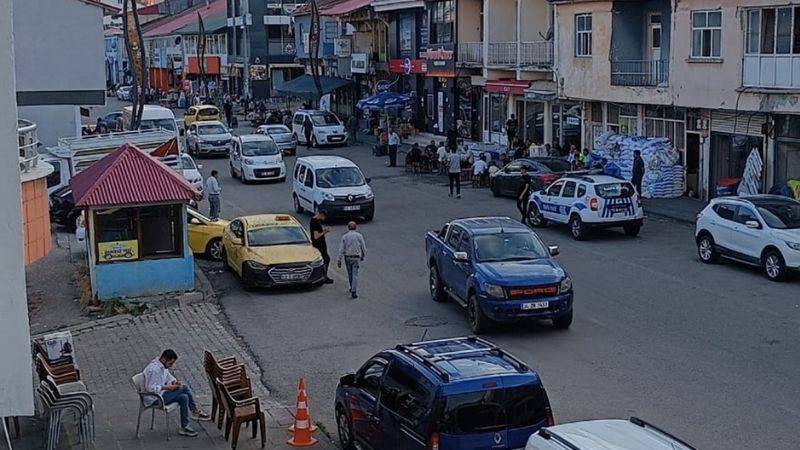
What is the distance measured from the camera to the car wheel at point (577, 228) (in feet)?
91.6

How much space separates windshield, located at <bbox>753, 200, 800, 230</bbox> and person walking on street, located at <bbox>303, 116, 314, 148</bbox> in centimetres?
3252

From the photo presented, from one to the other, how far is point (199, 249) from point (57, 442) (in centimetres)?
1366

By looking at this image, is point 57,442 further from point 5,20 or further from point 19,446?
point 5,20

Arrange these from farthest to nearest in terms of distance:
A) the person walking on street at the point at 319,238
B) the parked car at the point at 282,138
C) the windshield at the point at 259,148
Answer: the parked car at the point at 282,138, the windshield at the point at 259,148, the person walking on street at the point at 319,238

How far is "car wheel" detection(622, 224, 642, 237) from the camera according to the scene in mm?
28203

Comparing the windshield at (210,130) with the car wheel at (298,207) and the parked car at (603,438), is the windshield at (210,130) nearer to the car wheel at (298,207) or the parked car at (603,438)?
the car wheel at (298,207)

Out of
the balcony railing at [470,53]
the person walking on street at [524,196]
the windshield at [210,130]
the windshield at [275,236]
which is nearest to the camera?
the windshield at [275,236]

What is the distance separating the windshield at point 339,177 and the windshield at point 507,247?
1232 cm

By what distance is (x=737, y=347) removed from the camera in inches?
690

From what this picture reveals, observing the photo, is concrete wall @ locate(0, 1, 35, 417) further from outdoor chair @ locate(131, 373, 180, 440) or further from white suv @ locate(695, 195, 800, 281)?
white suv @ locate(695, 195, 800, 281)

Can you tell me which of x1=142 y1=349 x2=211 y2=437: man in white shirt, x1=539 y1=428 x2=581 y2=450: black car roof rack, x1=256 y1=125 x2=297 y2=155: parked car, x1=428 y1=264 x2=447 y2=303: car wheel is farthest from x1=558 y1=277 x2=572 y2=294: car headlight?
x1=256 y1=125 x2=297 y2=155: parked car

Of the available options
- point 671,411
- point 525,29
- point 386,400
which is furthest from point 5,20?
point 525,29

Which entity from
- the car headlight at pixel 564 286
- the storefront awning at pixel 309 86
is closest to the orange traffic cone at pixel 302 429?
the car headlight at pixel 564 286

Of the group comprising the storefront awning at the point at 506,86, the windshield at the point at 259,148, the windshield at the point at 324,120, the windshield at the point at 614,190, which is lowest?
the windshield at the point at 614,190
